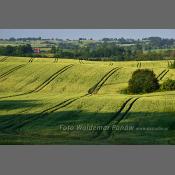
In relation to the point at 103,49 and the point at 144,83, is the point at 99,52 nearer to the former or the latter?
Result: the point at 103,49

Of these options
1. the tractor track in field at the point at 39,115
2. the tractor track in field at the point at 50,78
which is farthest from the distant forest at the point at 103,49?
the tractor track in field at the point at 39,115

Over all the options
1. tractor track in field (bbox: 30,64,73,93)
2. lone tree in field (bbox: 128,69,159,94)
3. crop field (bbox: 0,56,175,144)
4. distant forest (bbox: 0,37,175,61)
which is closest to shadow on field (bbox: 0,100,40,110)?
crop field (bbox: 0,56,175,144)

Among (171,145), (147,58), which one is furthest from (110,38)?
(171,145)

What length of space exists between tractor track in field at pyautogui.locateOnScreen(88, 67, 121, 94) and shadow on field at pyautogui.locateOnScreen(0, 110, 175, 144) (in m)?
0.85

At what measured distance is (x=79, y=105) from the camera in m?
17.2

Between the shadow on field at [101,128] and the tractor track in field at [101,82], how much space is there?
0.85 m

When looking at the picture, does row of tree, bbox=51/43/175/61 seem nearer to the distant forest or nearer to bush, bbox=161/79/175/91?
the distant forest

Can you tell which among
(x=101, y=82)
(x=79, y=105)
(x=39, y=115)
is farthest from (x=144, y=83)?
(x=39, y=115)

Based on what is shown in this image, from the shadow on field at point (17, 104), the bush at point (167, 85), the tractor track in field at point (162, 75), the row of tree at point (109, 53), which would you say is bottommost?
the shadow on field at point (17, 104)

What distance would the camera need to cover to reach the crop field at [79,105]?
17.0 metres

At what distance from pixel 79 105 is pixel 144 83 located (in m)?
2.29

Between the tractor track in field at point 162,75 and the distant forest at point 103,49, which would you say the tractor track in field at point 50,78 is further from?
the tractor track in field at point 162,75

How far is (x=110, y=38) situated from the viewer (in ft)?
56.7

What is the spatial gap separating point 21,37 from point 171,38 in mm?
5013
